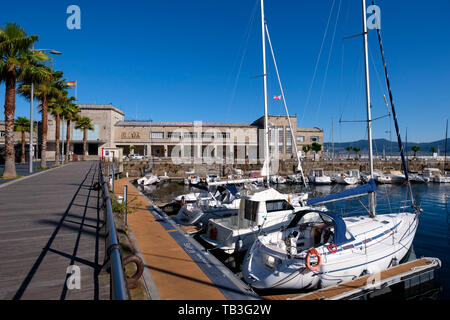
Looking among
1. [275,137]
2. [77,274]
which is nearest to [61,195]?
[77,274]

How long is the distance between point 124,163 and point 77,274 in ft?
184

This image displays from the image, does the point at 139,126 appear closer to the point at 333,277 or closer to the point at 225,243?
the point at 225,243

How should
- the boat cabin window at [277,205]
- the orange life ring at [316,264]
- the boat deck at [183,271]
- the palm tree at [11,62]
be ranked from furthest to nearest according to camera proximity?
the palm tree at [11,62] < the boat cabin window at [277,205] < the orange life ring at [316,264] < the boat deck at [183,271]

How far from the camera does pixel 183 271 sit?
718 cm

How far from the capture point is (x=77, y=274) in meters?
4.46

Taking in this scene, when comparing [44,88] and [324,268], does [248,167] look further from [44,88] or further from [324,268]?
[324,268]

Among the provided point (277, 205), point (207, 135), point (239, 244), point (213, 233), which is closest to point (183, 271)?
point (239, 244)

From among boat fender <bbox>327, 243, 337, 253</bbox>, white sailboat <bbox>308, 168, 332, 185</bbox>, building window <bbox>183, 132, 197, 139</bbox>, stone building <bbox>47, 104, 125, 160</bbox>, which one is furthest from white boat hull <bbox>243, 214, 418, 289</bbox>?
stone building <bbox>47, 104, 125, 160</bbox>

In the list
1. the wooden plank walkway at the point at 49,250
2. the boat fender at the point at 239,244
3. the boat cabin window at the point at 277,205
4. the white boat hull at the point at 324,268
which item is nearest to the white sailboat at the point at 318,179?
the boat cabin window at the point at 277,205

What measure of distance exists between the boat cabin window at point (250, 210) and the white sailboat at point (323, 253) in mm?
2175

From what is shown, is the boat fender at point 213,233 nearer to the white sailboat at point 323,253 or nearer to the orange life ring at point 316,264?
the white sailboat at point 323,253

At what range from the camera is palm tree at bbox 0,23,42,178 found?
19.5 m

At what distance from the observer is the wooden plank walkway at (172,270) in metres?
5.98
